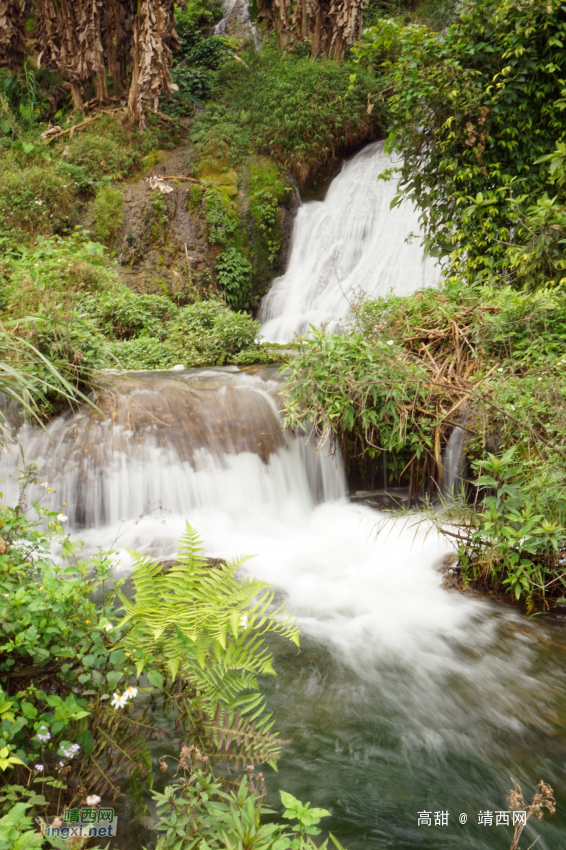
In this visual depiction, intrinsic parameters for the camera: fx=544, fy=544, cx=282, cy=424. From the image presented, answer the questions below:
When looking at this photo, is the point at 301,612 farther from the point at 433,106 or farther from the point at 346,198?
the point at 346,198

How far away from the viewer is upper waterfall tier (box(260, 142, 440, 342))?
10.4m

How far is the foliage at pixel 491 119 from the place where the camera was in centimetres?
649

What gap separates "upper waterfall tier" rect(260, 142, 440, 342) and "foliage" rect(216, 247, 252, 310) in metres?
0.51

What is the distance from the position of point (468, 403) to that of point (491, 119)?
4192mm

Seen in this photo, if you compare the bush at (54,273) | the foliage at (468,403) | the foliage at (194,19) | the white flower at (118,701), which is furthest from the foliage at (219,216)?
the white flower at (118,701)

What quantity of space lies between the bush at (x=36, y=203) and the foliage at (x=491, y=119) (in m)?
7.26

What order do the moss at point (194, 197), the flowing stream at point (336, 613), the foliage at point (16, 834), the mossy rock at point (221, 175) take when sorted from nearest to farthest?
the foliage at point (16, 834), the flowing stream at point (336, 613), the moss at point (194, 197), the mossy rock at point (221, 175)

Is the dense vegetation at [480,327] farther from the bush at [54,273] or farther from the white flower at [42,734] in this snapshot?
the bush at [54,273]

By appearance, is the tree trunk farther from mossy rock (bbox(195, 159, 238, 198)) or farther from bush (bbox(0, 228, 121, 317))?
bush (bbox(0, 228, 121, 317))

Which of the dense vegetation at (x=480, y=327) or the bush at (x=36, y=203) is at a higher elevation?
the bush at (x=36, y=203)

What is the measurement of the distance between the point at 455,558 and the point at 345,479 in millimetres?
1860

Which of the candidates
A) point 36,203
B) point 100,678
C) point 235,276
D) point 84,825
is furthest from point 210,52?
Result: point 84,825

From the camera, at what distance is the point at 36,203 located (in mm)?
10883

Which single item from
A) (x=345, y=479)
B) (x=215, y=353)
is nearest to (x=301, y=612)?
(x=345, y=479)
